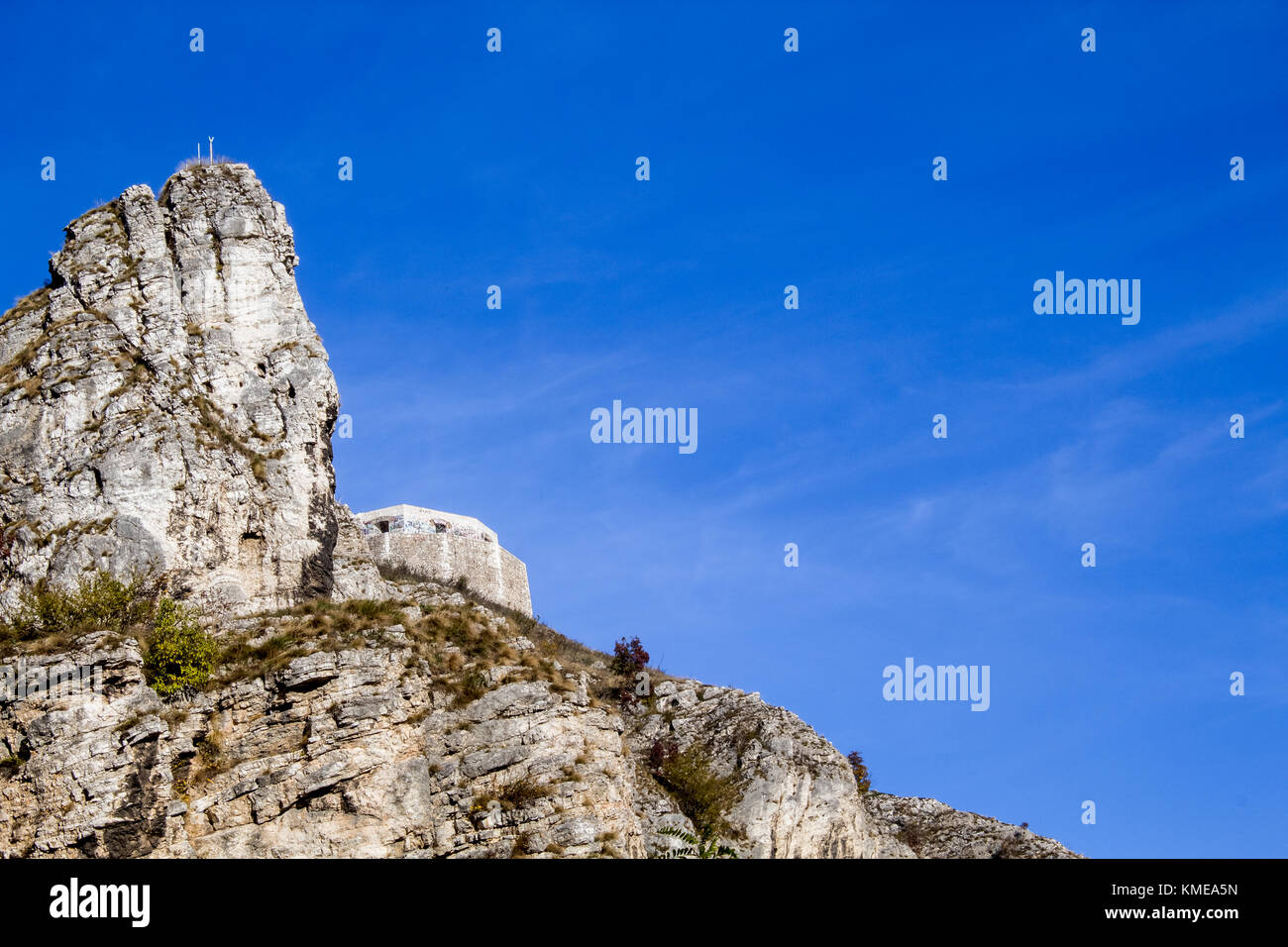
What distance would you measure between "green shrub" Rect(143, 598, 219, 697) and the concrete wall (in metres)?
38.9

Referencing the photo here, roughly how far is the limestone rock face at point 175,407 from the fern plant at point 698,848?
16.4m

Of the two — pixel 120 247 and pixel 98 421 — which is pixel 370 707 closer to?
pixel 98 421

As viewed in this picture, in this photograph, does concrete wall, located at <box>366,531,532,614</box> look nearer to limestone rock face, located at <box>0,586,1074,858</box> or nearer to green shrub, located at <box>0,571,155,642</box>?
limestone rock face, located at <box>0,586,1074,858</box>

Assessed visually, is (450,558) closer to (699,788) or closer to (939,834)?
(699,788)

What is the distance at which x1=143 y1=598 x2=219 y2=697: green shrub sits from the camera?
43.6 metres

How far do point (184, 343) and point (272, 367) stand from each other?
138 inches

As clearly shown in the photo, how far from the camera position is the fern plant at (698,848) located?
45.1 m

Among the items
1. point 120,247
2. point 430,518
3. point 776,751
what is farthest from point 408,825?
point 430,518

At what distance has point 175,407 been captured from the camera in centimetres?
5297

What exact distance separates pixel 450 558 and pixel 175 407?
116 ft
